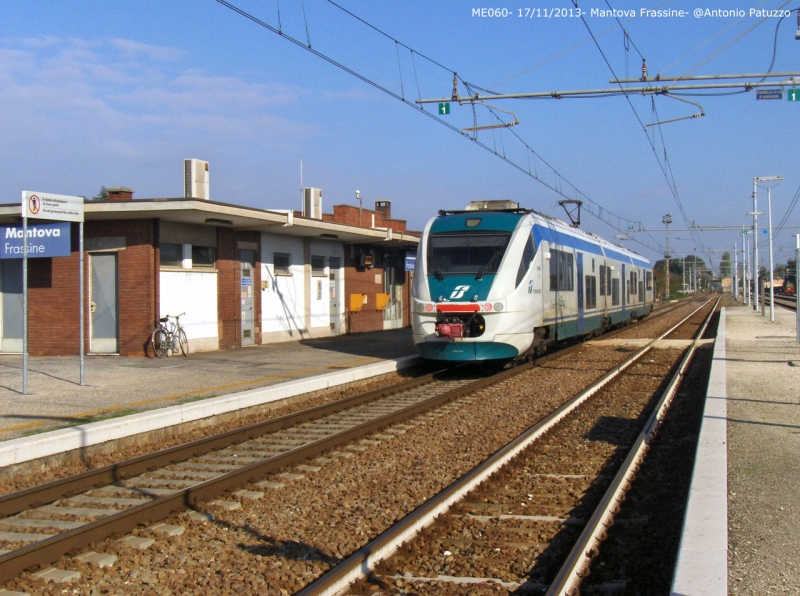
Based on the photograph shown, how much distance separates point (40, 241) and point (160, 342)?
11.3 feet

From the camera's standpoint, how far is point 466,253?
Answer: 1388cm

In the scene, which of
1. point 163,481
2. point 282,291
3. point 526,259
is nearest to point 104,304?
point 282,291

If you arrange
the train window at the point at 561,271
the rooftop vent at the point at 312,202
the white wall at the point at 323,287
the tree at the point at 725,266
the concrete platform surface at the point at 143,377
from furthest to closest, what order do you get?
the tree at the point at 725,266, the rooftop vent at the point at 312,202, the white wall at the point at 323,287, the train window at the point at 561,271, the concrete platform surface at the point at 143,377

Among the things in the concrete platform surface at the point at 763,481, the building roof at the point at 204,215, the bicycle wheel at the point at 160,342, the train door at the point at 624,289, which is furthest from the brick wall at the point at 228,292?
the train door at the point at 624,289

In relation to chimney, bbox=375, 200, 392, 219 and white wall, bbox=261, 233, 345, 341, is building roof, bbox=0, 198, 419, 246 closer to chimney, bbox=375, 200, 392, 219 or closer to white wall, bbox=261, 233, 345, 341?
white wall, bbox=261, 233, 345, 341

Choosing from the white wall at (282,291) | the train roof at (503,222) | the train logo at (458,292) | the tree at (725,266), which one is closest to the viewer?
the train logo at (458,292)

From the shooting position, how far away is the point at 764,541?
4.74 meters

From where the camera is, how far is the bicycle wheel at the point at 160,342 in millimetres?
15758

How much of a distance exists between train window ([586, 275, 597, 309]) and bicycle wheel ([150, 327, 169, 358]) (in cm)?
1057

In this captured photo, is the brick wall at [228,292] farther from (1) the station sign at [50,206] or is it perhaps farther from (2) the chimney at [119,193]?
(1) the station sign at [50,206]

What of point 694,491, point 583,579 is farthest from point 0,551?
point 694,491

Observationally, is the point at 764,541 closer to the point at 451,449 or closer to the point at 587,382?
the point at 451,449

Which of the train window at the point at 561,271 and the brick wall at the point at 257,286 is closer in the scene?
the train window at the point at 561,271

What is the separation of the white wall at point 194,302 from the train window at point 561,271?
7.92 m
